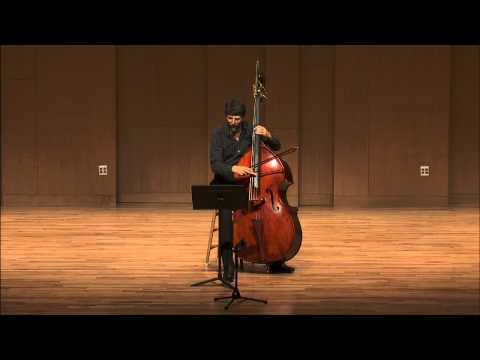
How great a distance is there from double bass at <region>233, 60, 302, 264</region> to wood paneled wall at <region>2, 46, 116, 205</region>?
17.1ft

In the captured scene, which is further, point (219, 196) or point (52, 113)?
point (52, 113)

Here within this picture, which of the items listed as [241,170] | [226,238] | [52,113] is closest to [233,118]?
[241,170]

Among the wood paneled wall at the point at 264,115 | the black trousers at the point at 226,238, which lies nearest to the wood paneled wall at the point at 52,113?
the wood paneled wall at the point at 264,115

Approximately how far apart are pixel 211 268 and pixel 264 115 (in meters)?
4.59

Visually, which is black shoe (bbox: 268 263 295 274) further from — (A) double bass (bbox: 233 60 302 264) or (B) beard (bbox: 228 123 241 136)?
(B) beard (bbox: 228 123 241 136)

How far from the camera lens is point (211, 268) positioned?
5.59m

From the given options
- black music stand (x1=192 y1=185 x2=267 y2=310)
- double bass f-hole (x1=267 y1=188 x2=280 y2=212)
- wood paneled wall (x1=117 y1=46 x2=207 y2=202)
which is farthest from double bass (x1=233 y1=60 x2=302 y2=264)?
wood paneled wall (x1=117 y1=46 x2=207 y2=202)

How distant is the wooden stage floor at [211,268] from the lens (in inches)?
175

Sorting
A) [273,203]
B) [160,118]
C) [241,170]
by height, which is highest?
[160,118]

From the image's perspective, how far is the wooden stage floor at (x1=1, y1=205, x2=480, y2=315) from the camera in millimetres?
4457

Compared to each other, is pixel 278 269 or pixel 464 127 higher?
pixel 464 127

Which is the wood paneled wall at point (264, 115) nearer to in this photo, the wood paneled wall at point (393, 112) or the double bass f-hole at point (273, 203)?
the wood paneled wall at point (393, 112)

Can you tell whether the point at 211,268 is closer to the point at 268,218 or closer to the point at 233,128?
the point at 268,218

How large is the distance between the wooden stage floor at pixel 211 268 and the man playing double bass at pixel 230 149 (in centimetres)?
27
